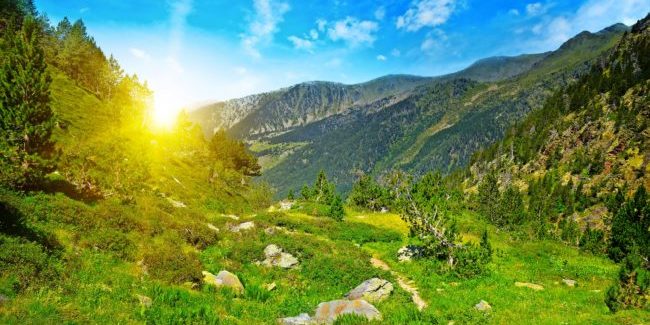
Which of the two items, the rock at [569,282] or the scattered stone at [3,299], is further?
the rock at [569,282]

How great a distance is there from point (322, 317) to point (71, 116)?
72978 millimetres

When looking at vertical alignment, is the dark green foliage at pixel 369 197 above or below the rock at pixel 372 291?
below

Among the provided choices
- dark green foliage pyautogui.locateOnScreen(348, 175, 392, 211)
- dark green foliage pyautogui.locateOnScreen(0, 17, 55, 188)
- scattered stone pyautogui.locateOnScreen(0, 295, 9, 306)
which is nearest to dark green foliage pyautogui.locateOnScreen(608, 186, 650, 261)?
scattered stone pyautogui.locateOnScreen(0, 295, 9, 306)

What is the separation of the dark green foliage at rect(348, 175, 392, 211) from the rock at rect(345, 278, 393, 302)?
61208 millimetres

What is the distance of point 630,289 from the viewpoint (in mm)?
19625

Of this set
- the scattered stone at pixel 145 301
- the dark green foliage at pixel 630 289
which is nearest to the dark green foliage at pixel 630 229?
the dark green foliage at pixel 630 289

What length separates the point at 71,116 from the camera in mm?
74938

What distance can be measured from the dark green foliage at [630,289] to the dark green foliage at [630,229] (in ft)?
49.8

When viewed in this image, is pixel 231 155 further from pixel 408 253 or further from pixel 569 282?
pixel 569 282

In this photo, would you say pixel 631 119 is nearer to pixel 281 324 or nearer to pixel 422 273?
pixel 422 273

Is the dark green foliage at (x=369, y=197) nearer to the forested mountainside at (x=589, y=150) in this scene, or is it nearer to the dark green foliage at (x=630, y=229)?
the forested mountainside at (x=589, y=150)

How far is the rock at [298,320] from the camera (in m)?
17.7

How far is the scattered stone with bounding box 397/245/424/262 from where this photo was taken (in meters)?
33.7

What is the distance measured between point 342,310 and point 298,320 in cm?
212
